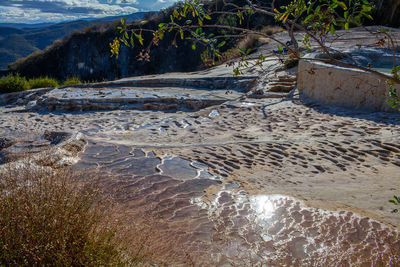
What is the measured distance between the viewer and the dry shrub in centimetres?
174

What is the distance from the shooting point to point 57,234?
5.99ft

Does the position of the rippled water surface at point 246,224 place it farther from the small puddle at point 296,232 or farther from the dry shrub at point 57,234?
the dry shrub at point 57,234

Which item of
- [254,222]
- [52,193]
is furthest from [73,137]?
[254,222]

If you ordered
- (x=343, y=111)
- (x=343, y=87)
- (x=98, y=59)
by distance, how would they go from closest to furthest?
(x=343, y=111) < (x=343, y=87) < (x=98, y=59)

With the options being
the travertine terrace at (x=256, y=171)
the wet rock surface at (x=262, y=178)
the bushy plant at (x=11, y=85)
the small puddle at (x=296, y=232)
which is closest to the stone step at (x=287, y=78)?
the travertine terrace at (x=256, y=171)

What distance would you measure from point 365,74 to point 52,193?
17.4ft

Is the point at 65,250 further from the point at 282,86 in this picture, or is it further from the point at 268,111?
the point at 282,86

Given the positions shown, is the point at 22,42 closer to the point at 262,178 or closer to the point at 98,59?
the point at 98,59

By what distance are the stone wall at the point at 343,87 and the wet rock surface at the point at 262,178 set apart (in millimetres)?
279

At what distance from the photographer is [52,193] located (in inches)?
84.3

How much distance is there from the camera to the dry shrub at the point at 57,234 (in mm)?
1738

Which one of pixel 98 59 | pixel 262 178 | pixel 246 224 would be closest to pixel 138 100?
pixel 262 178

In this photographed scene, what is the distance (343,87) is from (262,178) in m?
3.32

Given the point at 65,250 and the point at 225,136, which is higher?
the point at 65,250
